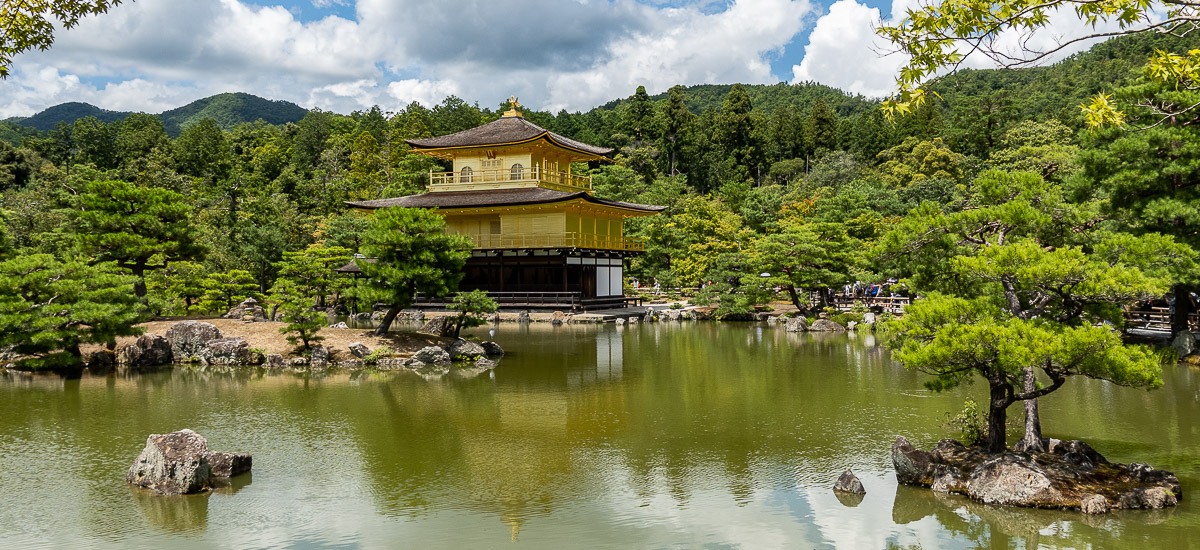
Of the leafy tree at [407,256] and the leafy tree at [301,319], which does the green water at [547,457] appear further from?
the leafy tree at [407,256]

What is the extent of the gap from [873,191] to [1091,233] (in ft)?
98.7

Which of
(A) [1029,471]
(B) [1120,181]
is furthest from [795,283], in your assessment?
(A) [1029,471]

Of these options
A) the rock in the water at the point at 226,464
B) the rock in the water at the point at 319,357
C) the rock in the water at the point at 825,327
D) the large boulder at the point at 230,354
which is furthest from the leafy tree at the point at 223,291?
the rock in the water at the point at 825,327

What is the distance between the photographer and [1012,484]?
6766 millimetres

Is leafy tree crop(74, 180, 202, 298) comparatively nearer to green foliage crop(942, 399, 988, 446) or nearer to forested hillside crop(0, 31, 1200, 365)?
forested hillside crop(0, 31, 1200, 365)

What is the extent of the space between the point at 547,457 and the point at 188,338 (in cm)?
1175

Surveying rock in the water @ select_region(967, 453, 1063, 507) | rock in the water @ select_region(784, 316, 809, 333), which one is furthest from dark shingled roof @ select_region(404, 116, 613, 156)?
rock in the water @ select_region(967, 453, 1063, 507)

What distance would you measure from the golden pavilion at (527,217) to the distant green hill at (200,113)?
107 m

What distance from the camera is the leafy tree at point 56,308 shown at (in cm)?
1427

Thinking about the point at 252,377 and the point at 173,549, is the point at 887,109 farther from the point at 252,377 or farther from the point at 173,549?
the point at 252,377

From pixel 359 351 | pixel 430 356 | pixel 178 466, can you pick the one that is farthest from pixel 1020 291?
pixel 359 351

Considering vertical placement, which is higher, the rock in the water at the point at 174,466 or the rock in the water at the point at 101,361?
the rock in the water at the point at 101,361

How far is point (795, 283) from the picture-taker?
25219mm

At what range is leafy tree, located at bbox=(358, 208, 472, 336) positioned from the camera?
17078mm
